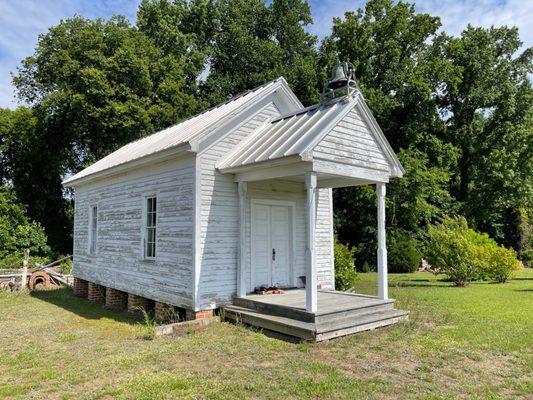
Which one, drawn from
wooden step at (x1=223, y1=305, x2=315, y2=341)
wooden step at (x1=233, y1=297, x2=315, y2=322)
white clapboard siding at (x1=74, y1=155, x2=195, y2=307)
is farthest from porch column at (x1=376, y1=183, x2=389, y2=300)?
white clapboard siding at (x1=74, y1=155, x2=195, y2=307)

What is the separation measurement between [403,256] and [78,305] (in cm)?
1692

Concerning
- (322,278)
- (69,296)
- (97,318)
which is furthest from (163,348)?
(69,296)

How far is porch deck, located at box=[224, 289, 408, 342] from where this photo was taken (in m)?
7.51

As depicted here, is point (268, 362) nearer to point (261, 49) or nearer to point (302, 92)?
point (302, 92)

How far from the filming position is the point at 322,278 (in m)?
11.3

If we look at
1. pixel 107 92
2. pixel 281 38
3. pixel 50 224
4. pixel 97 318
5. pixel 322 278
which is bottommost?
pixel 97 318

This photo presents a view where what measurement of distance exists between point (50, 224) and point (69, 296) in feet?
46.1

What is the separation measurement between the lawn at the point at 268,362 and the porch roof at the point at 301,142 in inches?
128

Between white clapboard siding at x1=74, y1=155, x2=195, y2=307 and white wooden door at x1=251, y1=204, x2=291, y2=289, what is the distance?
5.67 ft

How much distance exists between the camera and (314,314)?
753cm

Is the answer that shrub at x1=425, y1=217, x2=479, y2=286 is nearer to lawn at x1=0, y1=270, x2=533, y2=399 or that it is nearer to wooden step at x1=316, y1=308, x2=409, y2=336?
lawn at x1=0, y1=270, x2=533, y2=399

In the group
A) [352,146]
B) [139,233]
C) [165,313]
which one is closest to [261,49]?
[139,233]

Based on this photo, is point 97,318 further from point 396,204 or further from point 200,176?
point 396,204

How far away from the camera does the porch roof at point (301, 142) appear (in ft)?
26.0
